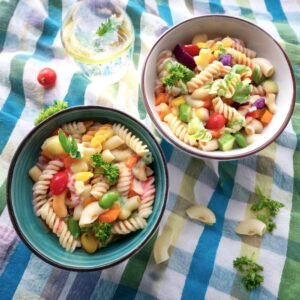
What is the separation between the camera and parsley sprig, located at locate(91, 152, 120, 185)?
1.07 meters

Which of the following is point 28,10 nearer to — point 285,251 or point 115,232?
point 115,232

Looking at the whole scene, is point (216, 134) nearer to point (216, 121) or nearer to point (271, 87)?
point (216, 121)

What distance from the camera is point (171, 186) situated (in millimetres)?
1260

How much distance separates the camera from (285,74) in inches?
49.0

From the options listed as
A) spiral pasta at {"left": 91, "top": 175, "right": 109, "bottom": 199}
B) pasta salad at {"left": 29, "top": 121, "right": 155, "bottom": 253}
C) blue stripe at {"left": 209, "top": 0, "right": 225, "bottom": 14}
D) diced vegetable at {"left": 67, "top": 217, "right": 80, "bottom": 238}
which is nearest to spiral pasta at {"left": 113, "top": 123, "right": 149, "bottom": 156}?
pasta salad at {"left": 29, "top": 121, "right": 155, "bottom": 253}

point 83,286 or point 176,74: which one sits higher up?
point 176,74

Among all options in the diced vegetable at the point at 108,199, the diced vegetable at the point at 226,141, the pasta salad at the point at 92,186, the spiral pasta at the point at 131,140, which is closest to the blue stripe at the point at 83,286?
the pasta salad at the point at 92,186

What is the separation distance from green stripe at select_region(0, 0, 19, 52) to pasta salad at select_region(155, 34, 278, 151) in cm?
52

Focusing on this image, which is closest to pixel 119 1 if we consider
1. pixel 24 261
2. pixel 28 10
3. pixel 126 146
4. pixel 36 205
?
pixel 28 10

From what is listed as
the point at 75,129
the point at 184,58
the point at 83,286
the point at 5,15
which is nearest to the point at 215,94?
the point at 184,58

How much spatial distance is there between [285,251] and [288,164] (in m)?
0.25

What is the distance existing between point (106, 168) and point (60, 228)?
0.18 metres

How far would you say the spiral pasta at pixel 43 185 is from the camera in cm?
108

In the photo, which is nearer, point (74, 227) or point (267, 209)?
point (74, 227)
